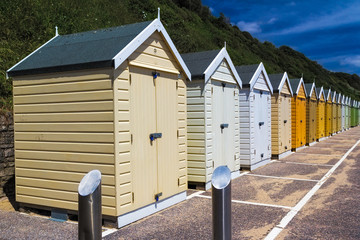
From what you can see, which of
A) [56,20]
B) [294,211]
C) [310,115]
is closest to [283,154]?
[310,115]

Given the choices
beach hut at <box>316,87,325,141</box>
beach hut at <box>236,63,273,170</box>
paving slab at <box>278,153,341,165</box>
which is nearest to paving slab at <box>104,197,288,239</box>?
beach hut at <box>236,63,273,170</box>

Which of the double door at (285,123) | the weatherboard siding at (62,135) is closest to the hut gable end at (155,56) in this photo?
the weatherboard siding at (62,135)

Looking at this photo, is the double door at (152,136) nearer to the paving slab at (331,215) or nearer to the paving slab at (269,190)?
the paving slab at (269,190)

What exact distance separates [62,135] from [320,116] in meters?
19.6

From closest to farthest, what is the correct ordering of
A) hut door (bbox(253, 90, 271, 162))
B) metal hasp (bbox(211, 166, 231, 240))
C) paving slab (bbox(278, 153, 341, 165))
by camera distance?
metal hasp (bbox(211, 166, 231, 240)) < hut door (bbox(253, 90, 271, 162)) < paving slab (bbox(278, 153, 341, 165))

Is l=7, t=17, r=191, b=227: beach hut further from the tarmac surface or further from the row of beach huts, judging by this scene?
the tarmac surface

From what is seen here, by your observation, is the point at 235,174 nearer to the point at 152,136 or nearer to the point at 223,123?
the point at 223,123

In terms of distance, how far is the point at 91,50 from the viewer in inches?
231

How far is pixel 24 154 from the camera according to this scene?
6.43 metres

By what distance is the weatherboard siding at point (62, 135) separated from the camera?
5.46 m

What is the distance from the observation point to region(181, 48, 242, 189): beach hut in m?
8.45

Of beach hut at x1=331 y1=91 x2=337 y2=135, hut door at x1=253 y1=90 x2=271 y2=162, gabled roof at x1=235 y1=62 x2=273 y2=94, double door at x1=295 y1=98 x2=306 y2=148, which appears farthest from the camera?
beach hut at x1=331 y1=91 x2=337 y2=135

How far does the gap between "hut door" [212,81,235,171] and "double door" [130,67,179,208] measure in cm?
211

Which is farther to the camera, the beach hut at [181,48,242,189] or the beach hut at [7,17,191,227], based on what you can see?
the beach hut at [181,48,242,189]
